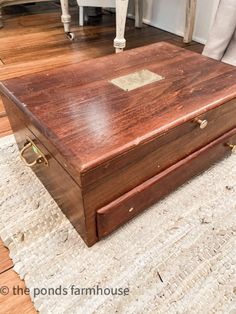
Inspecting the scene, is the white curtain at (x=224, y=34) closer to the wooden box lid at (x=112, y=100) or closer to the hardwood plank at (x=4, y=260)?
the wooden box lid at (x=112, y=100)

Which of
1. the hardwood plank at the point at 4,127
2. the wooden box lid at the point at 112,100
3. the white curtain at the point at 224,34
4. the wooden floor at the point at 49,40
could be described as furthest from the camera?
the wooden floor at the point at 49,40

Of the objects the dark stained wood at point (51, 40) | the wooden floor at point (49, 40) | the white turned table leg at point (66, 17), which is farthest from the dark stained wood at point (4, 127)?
the white turned table leg at point (66, 17)

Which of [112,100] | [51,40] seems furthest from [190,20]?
[112,100]

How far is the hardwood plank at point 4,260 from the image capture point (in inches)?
20.8

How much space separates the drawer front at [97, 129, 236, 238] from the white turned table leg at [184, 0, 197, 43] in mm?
1032

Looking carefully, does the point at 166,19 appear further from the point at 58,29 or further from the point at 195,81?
the point at 195,81

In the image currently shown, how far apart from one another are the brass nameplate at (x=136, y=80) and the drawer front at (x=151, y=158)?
16cm

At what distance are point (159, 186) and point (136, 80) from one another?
25cm

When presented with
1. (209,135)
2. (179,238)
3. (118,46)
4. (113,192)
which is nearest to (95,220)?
(113,192)

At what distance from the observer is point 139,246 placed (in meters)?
0.56

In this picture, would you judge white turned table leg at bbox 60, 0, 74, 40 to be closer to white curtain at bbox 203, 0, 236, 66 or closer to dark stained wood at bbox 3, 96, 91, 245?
white curtain at bbox 203, 0, 236, 66

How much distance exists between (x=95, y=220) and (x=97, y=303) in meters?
0.14

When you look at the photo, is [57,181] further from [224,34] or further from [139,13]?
[139,13]

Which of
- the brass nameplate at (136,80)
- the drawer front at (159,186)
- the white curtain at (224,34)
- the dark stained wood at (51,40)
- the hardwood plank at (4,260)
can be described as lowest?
the dark stained wood at (51,40)
